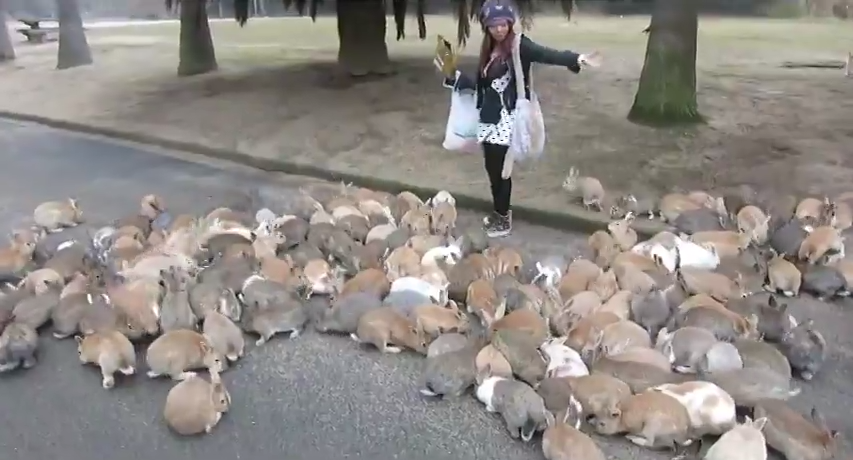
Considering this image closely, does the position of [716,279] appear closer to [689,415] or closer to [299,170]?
[689,415]

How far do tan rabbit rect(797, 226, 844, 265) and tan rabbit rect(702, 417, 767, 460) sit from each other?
186cm

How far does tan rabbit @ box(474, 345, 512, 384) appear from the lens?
309cm

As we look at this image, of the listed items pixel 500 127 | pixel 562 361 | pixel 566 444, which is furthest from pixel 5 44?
pixel 566 444

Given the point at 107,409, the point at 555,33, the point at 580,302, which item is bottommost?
the point at 107,409

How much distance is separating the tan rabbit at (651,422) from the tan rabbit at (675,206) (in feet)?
7.62

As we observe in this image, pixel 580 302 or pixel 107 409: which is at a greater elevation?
pixel 580 302

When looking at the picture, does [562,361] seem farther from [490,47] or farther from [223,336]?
[490,47]

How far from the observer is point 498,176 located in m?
5.01

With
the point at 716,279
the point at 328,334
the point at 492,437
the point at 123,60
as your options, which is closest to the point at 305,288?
the point at 328,334

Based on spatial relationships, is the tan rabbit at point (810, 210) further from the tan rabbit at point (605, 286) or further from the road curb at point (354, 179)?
the tan rabbit at point (605, 286)

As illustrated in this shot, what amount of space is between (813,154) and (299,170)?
393 cm

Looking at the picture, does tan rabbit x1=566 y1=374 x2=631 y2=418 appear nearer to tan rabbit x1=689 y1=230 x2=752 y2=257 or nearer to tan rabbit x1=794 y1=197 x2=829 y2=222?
tan rabbit x1=689 y1=230 x2=752 y2=257

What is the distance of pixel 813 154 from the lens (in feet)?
19.8

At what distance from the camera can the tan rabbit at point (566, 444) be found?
261 cm
